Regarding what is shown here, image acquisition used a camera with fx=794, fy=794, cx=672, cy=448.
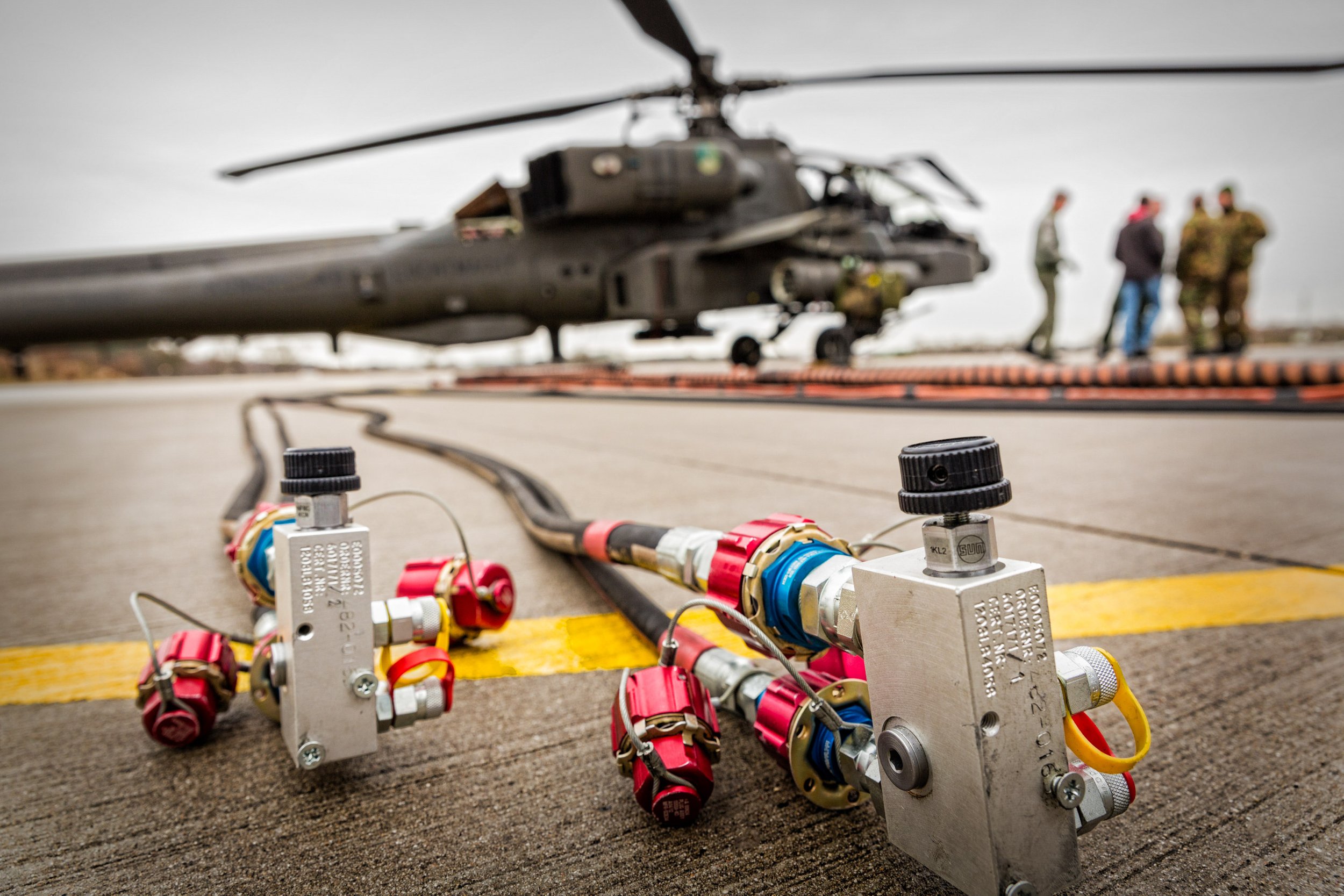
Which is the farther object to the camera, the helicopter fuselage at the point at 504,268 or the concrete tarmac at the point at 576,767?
the helicopter fuselage at the point at 504,268

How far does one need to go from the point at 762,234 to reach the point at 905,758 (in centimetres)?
883

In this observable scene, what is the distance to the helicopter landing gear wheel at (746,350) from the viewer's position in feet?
34.6

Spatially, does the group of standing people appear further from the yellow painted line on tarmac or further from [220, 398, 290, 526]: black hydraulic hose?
[220, 398, 290, 526]: black hydraulic hose

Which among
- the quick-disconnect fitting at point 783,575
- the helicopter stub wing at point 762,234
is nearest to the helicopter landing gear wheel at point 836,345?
the helicopter stub wing at point 762,234

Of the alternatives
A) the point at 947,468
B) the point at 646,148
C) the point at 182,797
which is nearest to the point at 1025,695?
the point at 947,468

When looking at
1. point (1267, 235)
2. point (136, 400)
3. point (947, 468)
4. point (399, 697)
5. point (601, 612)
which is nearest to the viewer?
point (947, 468)

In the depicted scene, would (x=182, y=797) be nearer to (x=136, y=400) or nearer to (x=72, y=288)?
(x=72, y=288)

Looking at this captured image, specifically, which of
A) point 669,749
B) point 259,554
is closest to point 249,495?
point 259,554

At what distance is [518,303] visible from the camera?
9516mm

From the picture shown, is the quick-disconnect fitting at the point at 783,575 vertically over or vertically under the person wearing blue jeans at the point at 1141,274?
under

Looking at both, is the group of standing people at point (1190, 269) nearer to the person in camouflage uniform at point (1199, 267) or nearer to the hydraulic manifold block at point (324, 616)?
the person in camouflage uniform at point (1199, 267)

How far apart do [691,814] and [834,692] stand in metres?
0.20

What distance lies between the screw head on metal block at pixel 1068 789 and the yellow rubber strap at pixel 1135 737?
0.04 m

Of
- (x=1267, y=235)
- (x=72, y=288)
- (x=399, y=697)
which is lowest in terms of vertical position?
(x=399, y=697)
